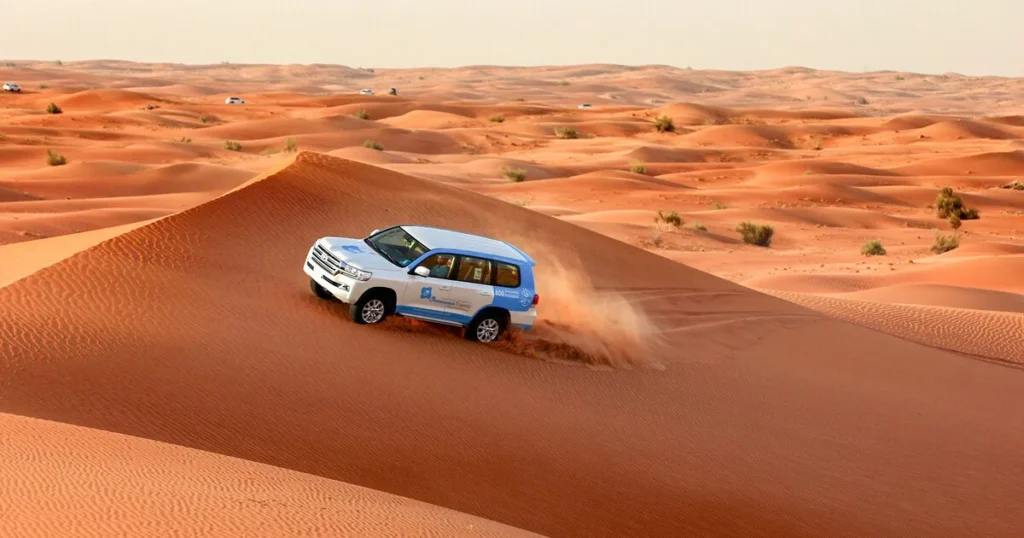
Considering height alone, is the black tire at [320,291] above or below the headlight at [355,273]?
below

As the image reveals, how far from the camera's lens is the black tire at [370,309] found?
43.7 ft

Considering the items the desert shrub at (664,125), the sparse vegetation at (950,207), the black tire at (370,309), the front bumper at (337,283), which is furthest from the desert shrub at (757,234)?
the desert shrub at (664,125)

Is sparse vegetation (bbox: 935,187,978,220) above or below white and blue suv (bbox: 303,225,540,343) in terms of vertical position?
below

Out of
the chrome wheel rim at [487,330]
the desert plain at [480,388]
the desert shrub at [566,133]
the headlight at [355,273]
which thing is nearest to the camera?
the desert plain at [480,388]

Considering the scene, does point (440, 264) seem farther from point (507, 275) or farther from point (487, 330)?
point (487, 330)

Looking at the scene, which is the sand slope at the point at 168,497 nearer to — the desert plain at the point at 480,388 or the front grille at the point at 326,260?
the desert plain at the point at 480,388

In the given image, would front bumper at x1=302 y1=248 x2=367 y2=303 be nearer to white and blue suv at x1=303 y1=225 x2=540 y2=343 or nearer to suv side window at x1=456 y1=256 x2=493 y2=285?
white and blue suv at x1=303 y1=225 x2=540 y2=343

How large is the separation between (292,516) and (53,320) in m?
6.09

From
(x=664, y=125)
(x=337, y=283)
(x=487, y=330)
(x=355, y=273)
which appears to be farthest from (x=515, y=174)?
(x=355, y=273)

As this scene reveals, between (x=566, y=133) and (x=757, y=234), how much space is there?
35.7 metres

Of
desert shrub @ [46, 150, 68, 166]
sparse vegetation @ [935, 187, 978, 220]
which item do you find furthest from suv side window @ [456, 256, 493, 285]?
sparse vegetation @ [935, 187, 978, 220]

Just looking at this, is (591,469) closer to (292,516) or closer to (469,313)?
(469,313)

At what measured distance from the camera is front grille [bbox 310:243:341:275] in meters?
13.3

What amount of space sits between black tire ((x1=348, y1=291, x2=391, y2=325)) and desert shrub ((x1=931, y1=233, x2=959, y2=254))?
24.5m
